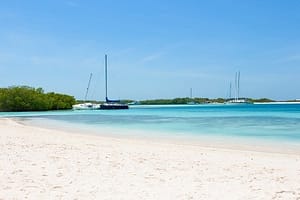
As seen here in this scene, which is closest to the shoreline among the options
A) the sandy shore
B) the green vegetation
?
the sandy shore

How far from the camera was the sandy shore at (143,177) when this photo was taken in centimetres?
611

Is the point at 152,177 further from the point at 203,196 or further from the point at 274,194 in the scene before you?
the point at 274,194

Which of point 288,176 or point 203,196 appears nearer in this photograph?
point 203,196

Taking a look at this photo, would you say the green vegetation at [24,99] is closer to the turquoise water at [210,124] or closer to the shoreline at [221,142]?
the turquoise water at [210,124]

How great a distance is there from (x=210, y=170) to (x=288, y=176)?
5.13 feet

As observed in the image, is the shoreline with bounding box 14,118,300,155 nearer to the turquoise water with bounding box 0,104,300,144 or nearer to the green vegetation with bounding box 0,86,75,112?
the turquoise water with bounding box 0,104,300,144

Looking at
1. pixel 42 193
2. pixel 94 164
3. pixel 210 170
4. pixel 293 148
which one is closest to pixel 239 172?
pixel 210 170

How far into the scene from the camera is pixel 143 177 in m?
7.43

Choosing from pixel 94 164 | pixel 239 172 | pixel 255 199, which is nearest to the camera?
pixel 255 199

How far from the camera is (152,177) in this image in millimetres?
7445

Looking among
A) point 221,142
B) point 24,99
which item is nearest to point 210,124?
point 221,142

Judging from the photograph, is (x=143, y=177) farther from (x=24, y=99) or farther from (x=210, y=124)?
(x=24, y=99)

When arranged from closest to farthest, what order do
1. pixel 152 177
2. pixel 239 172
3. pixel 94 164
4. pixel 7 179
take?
pixel 7 179
pixel 152 177
pixel 239 172
pixel 94 164

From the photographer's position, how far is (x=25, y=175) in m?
7.35
